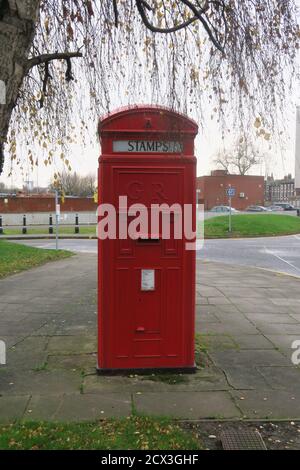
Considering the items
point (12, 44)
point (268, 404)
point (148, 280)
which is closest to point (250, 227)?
point (148, 280)

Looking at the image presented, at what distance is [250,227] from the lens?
2678 cm

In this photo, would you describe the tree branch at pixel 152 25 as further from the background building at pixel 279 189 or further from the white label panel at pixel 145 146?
the background building at pixel 279 189

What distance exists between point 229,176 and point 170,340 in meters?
65.2

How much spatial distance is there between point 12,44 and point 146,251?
209 centimetres

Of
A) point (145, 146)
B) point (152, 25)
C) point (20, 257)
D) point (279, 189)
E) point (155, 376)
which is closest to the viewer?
point (152, 25)

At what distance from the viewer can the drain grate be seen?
10.2ft

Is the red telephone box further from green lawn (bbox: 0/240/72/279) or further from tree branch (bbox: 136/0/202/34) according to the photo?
green lawn (bbox: 0/240/72/279)

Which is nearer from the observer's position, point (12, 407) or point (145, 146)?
point (12, 407)

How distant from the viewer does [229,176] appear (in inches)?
2672

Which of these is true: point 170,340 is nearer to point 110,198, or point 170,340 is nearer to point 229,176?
point 110,198

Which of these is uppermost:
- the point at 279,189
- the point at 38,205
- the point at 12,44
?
the point at 279,189

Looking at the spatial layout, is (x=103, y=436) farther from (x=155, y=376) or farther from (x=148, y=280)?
(x=148, y=280)

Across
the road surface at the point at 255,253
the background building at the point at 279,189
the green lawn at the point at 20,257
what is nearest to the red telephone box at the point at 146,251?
the green lawn at the point at 20,257

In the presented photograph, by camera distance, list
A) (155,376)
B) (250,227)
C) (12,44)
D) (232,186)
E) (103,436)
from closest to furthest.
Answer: (12,44)
(103,436)
(155,376)
(250,227)
(232,186)
